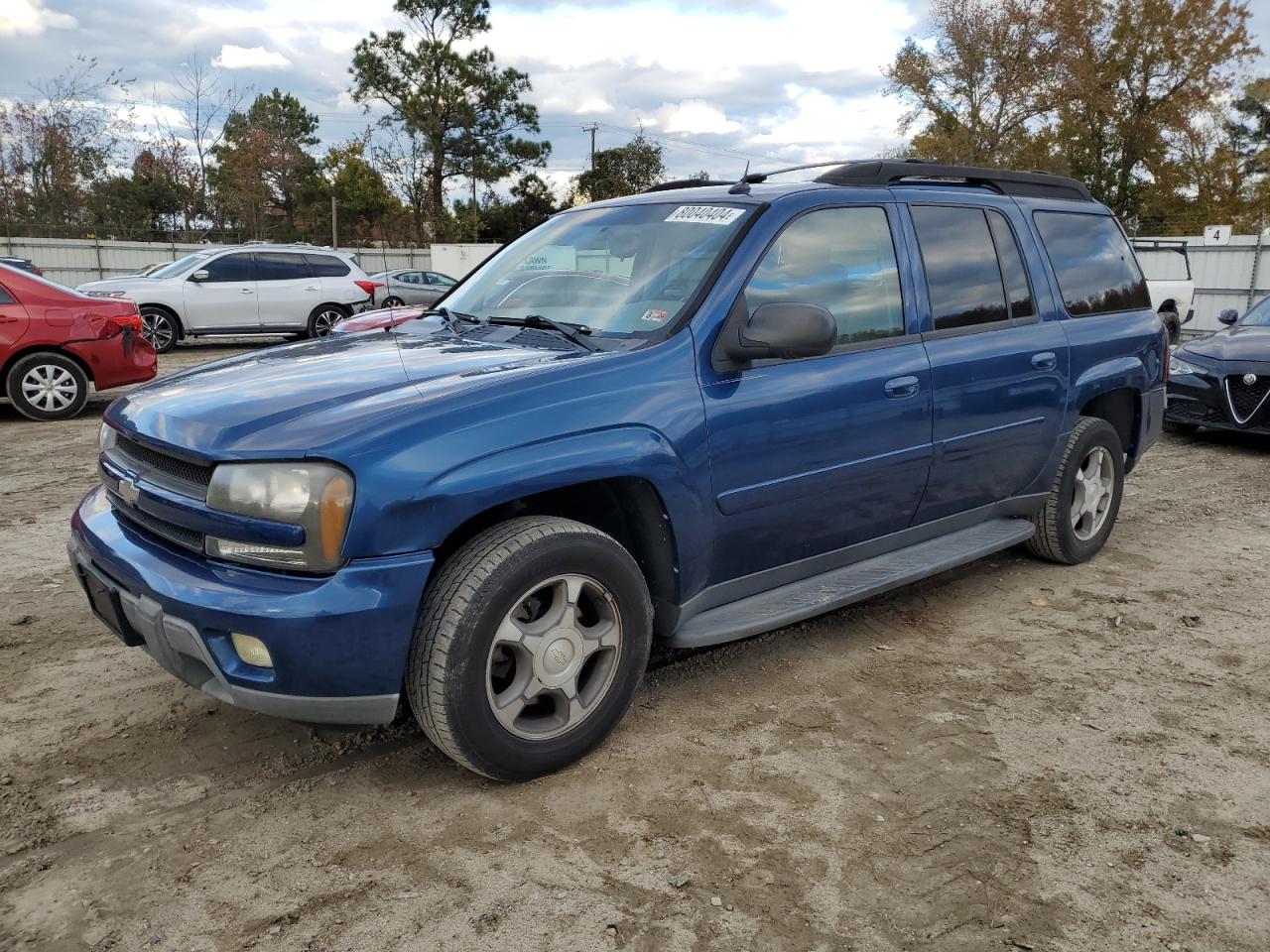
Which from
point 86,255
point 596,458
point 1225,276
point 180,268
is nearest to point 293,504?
point 596,458

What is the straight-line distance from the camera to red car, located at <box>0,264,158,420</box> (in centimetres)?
869

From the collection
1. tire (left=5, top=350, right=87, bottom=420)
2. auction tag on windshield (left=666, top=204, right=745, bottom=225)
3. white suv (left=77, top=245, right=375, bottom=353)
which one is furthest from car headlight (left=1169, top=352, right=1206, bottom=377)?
white suv (left=77, top=245, right=375, bottom=353)

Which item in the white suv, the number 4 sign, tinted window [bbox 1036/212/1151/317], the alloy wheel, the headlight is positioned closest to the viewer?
the alloy wheel

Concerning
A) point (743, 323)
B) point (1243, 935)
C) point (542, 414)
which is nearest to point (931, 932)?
point (1243, 935)

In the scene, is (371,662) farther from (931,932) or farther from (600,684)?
(931,932)

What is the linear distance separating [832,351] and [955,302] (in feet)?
2.81

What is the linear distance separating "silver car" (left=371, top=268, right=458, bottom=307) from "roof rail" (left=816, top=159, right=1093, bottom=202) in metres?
15.4

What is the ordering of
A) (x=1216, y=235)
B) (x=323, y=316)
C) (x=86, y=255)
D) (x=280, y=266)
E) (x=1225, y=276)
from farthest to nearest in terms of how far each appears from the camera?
(x=86, y=255)
(x=1216, y=235)
(x=1225, y=276)
(x=323, y=316)
(x=280, y=266)

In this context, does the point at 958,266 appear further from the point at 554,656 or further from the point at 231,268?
the point at 231,268

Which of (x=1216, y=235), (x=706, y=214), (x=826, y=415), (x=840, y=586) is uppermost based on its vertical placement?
(x=1216, y=235)

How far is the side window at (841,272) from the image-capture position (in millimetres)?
3365

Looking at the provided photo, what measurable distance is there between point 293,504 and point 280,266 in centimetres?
1489

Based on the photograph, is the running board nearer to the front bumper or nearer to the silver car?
the front bumper

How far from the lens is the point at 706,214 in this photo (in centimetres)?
351
